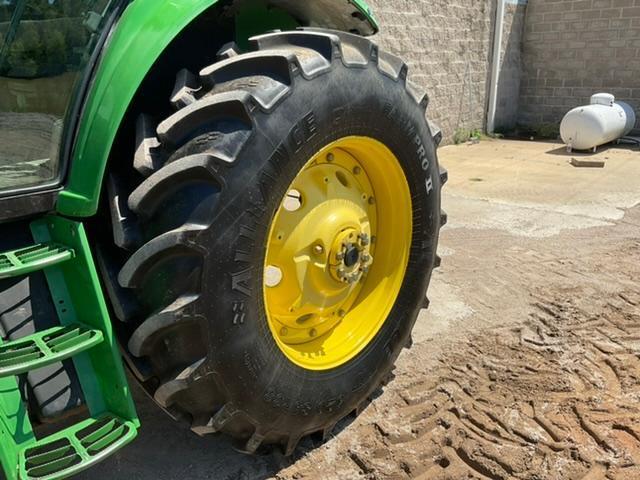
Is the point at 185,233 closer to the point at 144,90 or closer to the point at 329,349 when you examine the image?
the point at 144,90

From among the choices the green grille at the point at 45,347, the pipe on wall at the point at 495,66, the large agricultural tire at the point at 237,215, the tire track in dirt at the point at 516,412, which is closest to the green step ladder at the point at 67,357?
the green grille at the point at 45,347

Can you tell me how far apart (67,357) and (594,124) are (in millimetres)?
8906

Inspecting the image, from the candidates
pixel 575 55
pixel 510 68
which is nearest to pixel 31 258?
pixel 510 68

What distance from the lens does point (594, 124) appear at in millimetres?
8812

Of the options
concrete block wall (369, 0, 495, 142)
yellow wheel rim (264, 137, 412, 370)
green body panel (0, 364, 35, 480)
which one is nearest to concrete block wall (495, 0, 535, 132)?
concrete block wall (369, 0, 495, 142)

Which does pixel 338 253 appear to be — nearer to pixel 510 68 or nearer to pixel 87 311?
pixel 87 311

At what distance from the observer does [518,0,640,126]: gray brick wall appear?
10.4 meters

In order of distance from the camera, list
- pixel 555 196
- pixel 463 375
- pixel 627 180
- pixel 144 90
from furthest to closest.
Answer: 1. pixel 627 180
2. pixel 555 196
3. pixel 463 375
4. pixel 144 90

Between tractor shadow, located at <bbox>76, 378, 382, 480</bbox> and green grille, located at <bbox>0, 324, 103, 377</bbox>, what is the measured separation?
77 centimetres

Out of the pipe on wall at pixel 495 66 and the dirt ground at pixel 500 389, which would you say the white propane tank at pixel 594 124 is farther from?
the dirt ground at pixel 500 389

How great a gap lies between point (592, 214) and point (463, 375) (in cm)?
355

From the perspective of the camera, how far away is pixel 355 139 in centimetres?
213

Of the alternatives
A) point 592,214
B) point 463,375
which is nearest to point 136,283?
point 463,375

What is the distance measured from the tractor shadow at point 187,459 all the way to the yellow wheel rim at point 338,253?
0.42 m
